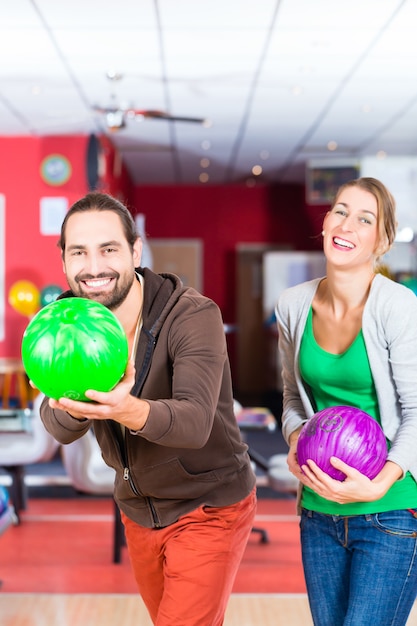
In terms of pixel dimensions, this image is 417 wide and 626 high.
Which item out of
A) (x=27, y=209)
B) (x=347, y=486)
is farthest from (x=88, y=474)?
(x=27, y=209)

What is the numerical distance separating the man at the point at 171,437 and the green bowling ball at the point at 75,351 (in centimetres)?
20

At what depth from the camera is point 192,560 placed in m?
1.90

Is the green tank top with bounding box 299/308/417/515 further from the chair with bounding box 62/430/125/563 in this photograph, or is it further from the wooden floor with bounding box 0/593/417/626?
the chair with bounding box 62/430/125/563

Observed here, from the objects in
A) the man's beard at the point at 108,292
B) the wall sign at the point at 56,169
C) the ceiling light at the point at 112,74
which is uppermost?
the ceiling light at the point at 112,74

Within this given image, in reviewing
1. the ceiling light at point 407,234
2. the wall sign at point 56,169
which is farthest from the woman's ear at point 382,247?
the ceiling light at point 407,234

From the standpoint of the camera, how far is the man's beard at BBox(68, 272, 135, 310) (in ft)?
5.84

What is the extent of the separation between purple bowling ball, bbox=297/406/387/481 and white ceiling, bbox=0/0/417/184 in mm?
3966

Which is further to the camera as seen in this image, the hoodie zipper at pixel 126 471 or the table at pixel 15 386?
the table at pixel 15 386

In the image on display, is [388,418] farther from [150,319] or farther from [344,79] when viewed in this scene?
[344,79]

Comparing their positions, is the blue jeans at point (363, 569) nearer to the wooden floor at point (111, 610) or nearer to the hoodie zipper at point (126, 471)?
the hoodie zipper at point (126, 471)

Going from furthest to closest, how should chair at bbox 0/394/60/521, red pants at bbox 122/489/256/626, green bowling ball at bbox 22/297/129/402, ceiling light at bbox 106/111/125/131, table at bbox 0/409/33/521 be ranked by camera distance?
1. ceiling light at bbox 106/111/125/131
2. table at bbox 0/409/33/521
3. chair at bbox 0/394/60/521
4. red pants at bbox 122/489/256/626
5. green bowling ball at bbox 22/297/129/402

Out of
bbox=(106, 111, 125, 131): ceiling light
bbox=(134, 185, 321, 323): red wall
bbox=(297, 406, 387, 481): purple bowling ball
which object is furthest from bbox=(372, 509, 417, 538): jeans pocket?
bbox=(134, 185, 321, 323): red wall

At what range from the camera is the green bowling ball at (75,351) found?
141cm

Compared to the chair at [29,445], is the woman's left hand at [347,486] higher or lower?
higher
